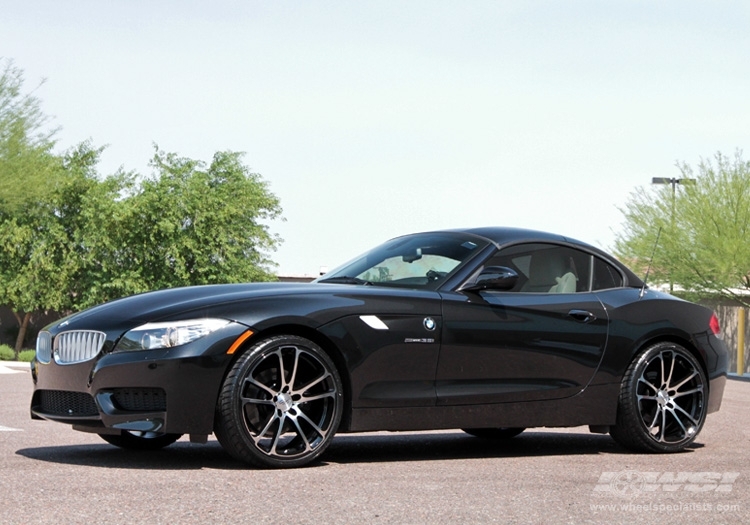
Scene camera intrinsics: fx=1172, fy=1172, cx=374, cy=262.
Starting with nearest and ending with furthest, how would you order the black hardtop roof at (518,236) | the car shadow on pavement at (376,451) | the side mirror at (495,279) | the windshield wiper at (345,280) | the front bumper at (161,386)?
the front bumper at (161,386) → the car shadow on pavement at (376,451) → the side mirror at (495,279) → the windshield wiper at (345,280) → the black hardtop roof at (518,236)

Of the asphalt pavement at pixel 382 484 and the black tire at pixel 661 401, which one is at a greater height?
the black tire at pixel 661 401

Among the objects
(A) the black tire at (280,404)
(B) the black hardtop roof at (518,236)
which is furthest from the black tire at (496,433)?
(A) the black tire at (280,404)

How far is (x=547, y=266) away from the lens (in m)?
8.09

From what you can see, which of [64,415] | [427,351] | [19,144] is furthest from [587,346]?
[19,144]

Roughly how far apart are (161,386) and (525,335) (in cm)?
244

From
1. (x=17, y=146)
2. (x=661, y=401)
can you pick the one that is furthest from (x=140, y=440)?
(x=17, y=146)

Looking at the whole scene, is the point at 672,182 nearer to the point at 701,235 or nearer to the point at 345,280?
the point at 701,235

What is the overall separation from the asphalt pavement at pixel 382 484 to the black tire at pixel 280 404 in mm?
142

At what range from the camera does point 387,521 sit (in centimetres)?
495

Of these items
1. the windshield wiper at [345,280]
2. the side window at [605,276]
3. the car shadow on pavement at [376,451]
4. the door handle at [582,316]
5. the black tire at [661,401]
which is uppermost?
the side window at [605,276]

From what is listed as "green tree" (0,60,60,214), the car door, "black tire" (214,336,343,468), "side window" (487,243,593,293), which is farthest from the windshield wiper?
"green tree" (0,60,60,214)

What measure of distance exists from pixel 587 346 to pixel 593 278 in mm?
660

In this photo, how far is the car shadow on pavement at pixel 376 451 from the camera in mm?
6801

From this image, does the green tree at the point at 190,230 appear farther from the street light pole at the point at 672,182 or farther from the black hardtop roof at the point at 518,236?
the black hardtop roof at the point at 518,236
